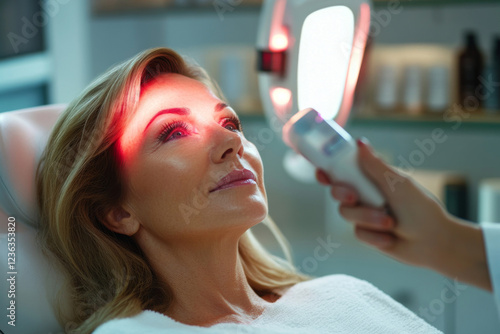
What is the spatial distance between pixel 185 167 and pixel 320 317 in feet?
1.21

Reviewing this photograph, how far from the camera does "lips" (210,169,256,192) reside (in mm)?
1097

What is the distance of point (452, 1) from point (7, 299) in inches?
67.3

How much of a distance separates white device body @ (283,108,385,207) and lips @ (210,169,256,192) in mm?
96

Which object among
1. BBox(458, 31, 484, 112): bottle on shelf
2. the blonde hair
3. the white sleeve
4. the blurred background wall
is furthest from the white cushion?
BBox(458, 31, 484, 112): bottle on shelf

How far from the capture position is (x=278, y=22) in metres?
1.38

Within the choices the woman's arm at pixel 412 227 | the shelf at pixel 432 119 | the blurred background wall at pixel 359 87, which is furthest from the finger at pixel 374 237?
the shelf at pixel 432 119

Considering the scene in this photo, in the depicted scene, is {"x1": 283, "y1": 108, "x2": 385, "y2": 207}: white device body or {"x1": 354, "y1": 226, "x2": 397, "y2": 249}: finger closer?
{"x1": 283, "y1": 108, "x2": 385, "y2": 207}: white device body

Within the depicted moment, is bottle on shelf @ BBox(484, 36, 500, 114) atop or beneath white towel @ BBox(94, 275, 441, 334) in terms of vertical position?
atop

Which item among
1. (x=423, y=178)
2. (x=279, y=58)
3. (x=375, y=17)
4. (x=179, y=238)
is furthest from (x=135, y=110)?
(x=423, y=178)

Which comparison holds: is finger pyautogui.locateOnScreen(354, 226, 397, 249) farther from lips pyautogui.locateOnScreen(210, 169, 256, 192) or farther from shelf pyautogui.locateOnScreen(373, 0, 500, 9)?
shelf pyautogui.locateOnScreen(373, 0, 500, 9)

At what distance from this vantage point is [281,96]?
1.40m

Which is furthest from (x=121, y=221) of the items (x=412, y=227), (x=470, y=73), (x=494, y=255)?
(x=470, y=73)

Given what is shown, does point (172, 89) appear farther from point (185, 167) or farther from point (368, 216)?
point (368, 216)

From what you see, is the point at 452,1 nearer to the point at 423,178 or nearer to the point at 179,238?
the point at 423,178
